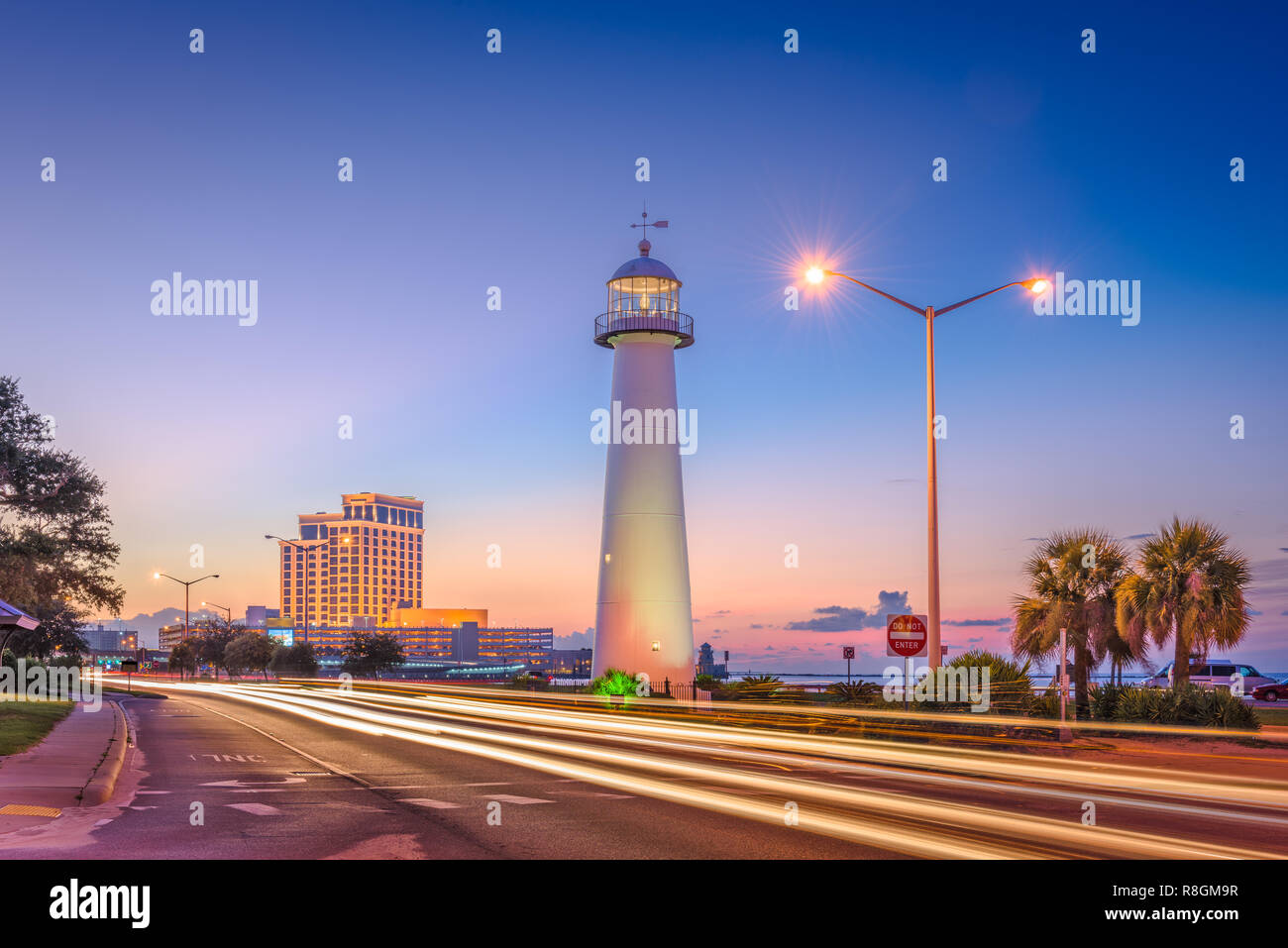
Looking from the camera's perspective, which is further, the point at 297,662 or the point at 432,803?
the point at 297,662

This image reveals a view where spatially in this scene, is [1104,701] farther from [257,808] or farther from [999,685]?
[257,808]

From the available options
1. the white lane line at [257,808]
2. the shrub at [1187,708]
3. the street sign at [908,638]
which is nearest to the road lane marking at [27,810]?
the white lane line at [257,808]

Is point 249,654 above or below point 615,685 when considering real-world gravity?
below

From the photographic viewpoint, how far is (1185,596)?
30500 mm

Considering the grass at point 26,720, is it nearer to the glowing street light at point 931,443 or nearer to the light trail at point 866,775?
the light trail at point 866,775

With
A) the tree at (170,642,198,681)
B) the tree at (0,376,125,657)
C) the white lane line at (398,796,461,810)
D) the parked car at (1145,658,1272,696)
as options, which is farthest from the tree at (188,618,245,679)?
the white lane line at (398,796,461,810)

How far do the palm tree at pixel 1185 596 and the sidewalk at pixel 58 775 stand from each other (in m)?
25.4

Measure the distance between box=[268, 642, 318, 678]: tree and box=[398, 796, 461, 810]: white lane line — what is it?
254 feet

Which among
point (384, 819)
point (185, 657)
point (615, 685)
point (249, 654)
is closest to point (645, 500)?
point (615, 685)

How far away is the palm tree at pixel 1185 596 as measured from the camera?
97.9 ft

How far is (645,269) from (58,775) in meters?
33.3

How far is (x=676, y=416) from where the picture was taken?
46.8m

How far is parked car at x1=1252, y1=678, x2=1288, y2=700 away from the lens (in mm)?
48406
